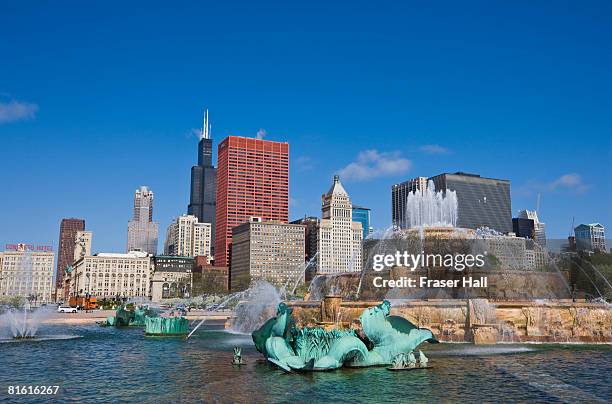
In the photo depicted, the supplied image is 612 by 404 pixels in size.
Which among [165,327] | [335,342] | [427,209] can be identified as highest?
[427,209]

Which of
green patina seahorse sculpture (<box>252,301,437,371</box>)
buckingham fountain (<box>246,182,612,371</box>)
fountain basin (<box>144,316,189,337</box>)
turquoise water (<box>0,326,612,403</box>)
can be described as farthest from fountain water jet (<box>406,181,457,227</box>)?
green patina seahorse sculpture (<box>252,301,437,371</box>)

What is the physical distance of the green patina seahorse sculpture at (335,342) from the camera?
26.6m

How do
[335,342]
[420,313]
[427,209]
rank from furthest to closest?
[427,209] < [420,313] < [335,342]

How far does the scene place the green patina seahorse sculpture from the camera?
26.6 metres

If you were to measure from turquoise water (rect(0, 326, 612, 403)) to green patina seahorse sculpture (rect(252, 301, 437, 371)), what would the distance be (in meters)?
0.74

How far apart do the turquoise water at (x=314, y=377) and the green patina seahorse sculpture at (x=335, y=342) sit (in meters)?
0.74

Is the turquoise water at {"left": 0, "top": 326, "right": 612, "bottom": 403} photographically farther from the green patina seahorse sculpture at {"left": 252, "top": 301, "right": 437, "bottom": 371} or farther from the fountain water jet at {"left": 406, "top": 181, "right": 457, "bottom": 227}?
the fountain water jet at {"left": 406, "top": 181, "right": 457, "bottom": 227}

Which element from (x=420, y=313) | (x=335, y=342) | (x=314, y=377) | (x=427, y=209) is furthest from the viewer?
(x=427, y=209)

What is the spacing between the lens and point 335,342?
26.9m

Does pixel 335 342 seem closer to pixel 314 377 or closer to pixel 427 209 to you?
pixel 314 377

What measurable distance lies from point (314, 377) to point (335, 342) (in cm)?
251

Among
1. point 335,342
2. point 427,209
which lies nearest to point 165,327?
point 335,342

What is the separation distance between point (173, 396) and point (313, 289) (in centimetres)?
3838

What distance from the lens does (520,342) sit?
3834 centimetres
